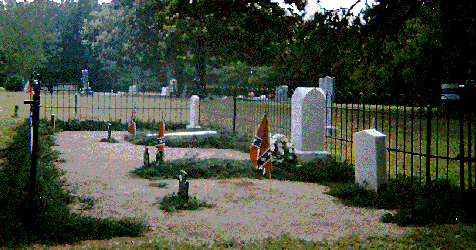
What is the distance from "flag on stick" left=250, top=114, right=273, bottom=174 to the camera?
338 inches

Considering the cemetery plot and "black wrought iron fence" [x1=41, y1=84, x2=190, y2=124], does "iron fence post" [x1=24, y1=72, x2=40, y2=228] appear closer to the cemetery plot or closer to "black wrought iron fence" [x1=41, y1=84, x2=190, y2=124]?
the cemetery plot

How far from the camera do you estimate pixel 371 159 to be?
25.1 feet

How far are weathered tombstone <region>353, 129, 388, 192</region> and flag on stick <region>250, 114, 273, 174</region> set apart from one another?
62.9 inches

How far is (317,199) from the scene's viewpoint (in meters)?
7.55

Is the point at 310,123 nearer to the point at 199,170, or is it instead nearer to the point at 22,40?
the point at 199,170

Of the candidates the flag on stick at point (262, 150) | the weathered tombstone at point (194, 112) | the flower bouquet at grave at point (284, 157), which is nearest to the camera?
the flag on stick at point (262, 150)

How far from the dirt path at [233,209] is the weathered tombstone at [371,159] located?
0.69 meters

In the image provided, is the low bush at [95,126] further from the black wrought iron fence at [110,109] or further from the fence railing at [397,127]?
the fence railing at [397,127]

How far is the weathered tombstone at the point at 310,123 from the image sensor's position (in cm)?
1014

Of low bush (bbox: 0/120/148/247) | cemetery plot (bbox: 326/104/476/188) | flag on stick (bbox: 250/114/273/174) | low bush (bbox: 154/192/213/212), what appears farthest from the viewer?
flag on stick (bbox: 250/114/273/174)

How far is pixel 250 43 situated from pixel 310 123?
30.3 meters

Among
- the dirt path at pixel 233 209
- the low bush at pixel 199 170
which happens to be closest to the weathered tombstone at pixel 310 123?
the low bush at pixel 199 170

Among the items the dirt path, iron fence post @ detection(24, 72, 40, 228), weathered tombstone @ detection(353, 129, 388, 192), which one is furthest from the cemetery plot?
iron fence post @ detection(24, 72, 40, 228)

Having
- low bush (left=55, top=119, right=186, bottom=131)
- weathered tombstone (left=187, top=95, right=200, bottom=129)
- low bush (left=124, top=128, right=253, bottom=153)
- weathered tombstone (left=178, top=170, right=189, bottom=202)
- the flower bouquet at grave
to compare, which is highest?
weathered tombstone (left=187, top=95, right=200, bottom=129)
